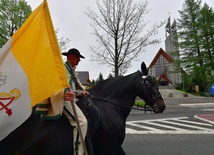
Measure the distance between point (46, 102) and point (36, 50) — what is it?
0.70 m

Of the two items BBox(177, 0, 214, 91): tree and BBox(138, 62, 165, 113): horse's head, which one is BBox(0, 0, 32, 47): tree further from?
BBox(177, 0, 214, 91): tree

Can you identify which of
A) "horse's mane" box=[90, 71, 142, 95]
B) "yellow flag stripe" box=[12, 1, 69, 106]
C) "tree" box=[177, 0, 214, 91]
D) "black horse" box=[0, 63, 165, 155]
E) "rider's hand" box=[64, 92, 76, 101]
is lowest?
"black horse" box=[0, 63, 165, 155]

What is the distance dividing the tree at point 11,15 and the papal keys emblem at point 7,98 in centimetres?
2507

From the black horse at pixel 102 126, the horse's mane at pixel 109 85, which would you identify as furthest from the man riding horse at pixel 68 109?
the horse's mane at pixel 109 85

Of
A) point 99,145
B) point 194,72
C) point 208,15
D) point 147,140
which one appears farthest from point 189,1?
point 99,145

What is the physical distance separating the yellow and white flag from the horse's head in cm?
193

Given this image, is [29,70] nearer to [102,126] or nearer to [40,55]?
[40,55]

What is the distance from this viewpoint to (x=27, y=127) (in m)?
3.07

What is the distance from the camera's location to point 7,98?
267cm

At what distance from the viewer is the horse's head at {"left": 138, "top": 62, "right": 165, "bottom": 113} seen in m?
4.25

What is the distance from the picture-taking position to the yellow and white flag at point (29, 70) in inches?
105

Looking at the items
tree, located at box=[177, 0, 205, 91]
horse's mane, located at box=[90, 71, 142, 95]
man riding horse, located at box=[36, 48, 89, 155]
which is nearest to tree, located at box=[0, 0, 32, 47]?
horse's mane, located at box=[90, 71, 142, 95]

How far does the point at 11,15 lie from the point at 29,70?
27.3m

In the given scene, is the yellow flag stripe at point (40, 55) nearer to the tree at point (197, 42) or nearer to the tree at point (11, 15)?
the tree at point (11, 15)
